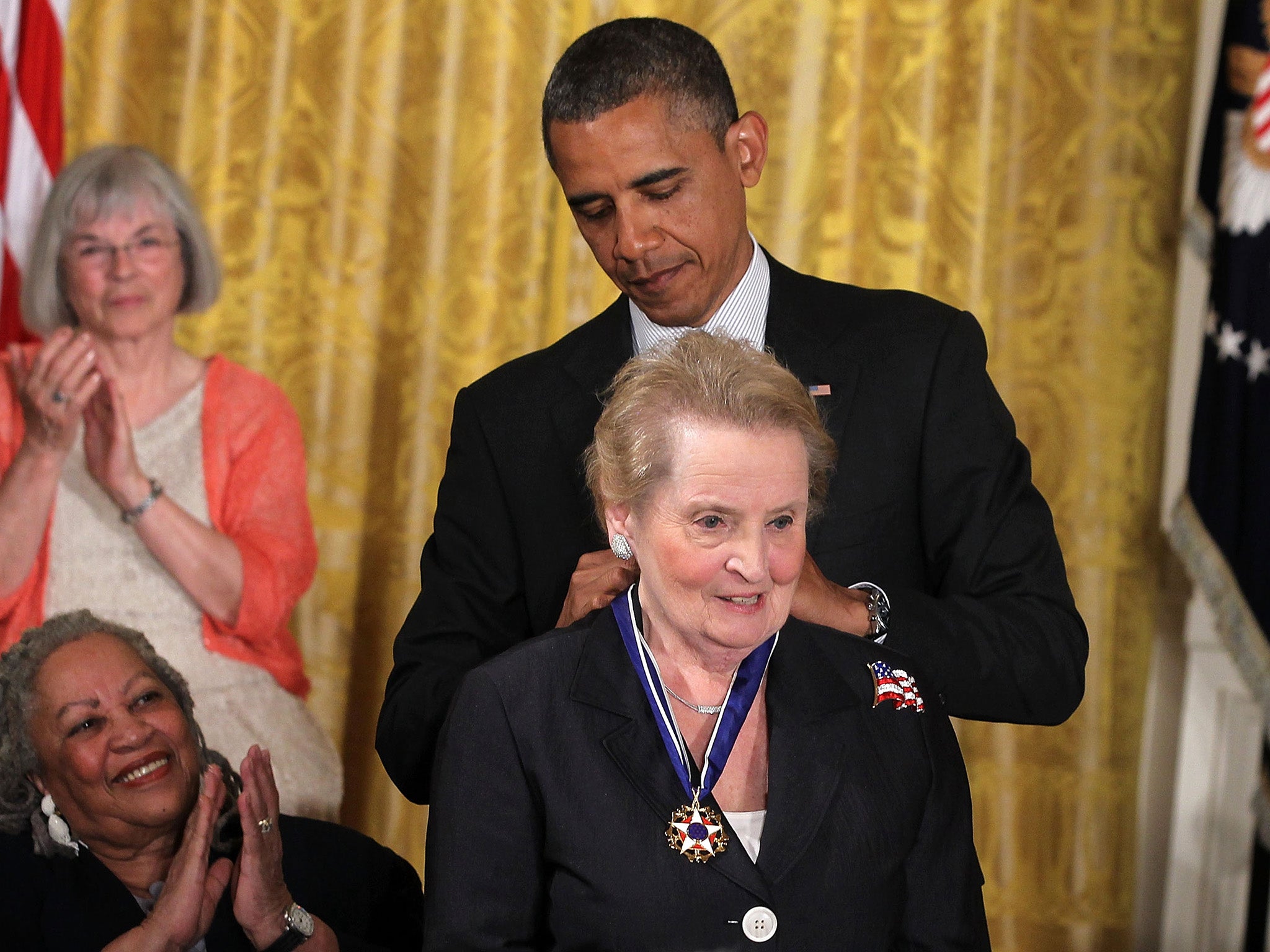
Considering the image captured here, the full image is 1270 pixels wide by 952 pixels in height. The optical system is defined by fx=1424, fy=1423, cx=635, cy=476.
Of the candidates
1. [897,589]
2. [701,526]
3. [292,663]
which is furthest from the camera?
[292,663]

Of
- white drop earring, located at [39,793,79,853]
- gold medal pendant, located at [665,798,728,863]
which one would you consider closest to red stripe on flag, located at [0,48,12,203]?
white drop earring, located at [39,793,79,853]

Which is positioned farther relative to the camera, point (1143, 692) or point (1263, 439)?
point (1143, 692)

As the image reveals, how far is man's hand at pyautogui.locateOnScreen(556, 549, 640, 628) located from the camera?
77.9 inches

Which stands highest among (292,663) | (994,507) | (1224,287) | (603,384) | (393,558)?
(1224,287)

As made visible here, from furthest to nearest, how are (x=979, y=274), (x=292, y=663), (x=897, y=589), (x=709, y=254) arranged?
(x=979, y=274), (x=292, y=663), (x=709, y=254), (x=897, y=589)

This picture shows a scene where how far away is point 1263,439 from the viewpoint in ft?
11.1

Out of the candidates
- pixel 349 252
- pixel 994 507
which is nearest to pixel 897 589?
pixel 994 507

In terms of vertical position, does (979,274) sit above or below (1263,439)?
above

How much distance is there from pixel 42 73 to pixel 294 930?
244 cm

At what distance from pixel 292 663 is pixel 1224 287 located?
2.48 meters

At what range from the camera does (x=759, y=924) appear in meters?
1.73

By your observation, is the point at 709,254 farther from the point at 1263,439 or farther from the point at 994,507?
the point at 1263,439

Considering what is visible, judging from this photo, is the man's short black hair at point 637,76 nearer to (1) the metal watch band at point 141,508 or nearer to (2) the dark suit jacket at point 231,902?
(2) the dark suit jacket at point 231,902

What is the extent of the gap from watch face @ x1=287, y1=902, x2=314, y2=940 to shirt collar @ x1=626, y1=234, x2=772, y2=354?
120 centimetres
